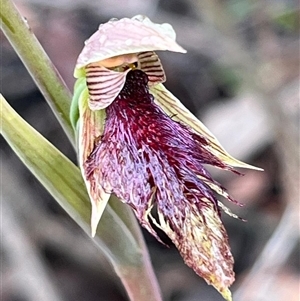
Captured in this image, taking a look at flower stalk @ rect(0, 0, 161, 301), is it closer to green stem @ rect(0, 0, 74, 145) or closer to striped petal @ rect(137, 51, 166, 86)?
green stem @ rect(0, 0, 74, 145)

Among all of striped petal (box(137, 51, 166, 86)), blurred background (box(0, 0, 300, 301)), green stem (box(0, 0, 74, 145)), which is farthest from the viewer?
blurred background (box(0, 0, 300, 301))

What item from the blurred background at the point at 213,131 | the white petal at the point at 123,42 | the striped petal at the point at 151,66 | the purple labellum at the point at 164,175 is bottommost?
the blurred background at the point at 213,131

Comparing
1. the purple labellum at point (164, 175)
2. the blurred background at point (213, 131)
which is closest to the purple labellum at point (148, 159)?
the purple labellum at point (164, 175)

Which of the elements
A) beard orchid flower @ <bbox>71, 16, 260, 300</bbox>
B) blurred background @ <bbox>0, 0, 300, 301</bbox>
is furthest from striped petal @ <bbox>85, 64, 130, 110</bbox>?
blurred background @ <bbox>0, 0, 300, 301</bbox>

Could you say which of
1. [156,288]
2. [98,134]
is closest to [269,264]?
[156,288]

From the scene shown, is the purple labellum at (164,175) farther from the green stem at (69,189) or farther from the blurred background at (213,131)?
the blurred background at (213,131)

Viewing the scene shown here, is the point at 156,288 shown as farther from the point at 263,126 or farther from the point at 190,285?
the point at 263,126

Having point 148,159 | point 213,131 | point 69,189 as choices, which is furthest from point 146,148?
point 213,131
